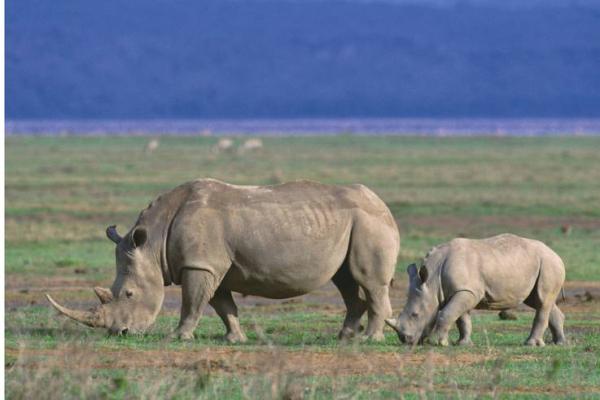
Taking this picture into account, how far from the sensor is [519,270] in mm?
14680

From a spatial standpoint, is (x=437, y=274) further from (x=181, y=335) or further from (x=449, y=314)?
(x=181, y=335)

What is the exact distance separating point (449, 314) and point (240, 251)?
1.85 meters

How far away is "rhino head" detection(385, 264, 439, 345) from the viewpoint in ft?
47.0

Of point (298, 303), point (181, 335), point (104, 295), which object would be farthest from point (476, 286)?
point (298, 303)

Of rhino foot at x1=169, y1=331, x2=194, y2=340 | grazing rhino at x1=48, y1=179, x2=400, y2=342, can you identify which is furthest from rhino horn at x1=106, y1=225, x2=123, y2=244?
rhino foot at x1=169, y1=331, x2=194, y2=340

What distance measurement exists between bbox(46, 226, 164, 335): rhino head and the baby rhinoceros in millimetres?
2036

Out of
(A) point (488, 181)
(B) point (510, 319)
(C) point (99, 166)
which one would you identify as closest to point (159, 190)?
(A) point (488, 181)

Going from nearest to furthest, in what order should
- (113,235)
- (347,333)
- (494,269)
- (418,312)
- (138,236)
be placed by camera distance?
1. (418,312)
2. (494,269)
3. (138,236)
4. (113,235)
5. (347,333)

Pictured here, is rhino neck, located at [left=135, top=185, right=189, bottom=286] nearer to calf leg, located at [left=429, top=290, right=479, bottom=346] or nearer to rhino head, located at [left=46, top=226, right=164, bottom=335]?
rhino head, located at [left=46, top=226, right=164, bottom=335]

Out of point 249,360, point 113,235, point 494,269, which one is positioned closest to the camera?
point 249,360

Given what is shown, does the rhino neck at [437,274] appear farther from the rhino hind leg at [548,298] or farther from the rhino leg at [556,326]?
the rhino leg at [556,326]

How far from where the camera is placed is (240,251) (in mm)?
14789

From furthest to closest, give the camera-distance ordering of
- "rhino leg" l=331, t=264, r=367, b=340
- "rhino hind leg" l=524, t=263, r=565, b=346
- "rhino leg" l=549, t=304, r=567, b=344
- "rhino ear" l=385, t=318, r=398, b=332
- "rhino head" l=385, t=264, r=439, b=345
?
"rhino leg" l=331, t=264, r=367, b=340
"rhino leg" l=549, t=304, r=567, b=344
"rhino hind leg" l=524, t=263, r=565, b=346
"rhino head" l=385, t=264, r=439, b=345
"rhino ear" l=385, t=318, r=398, b=332

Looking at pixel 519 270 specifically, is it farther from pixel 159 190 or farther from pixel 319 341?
pixel 159 190
